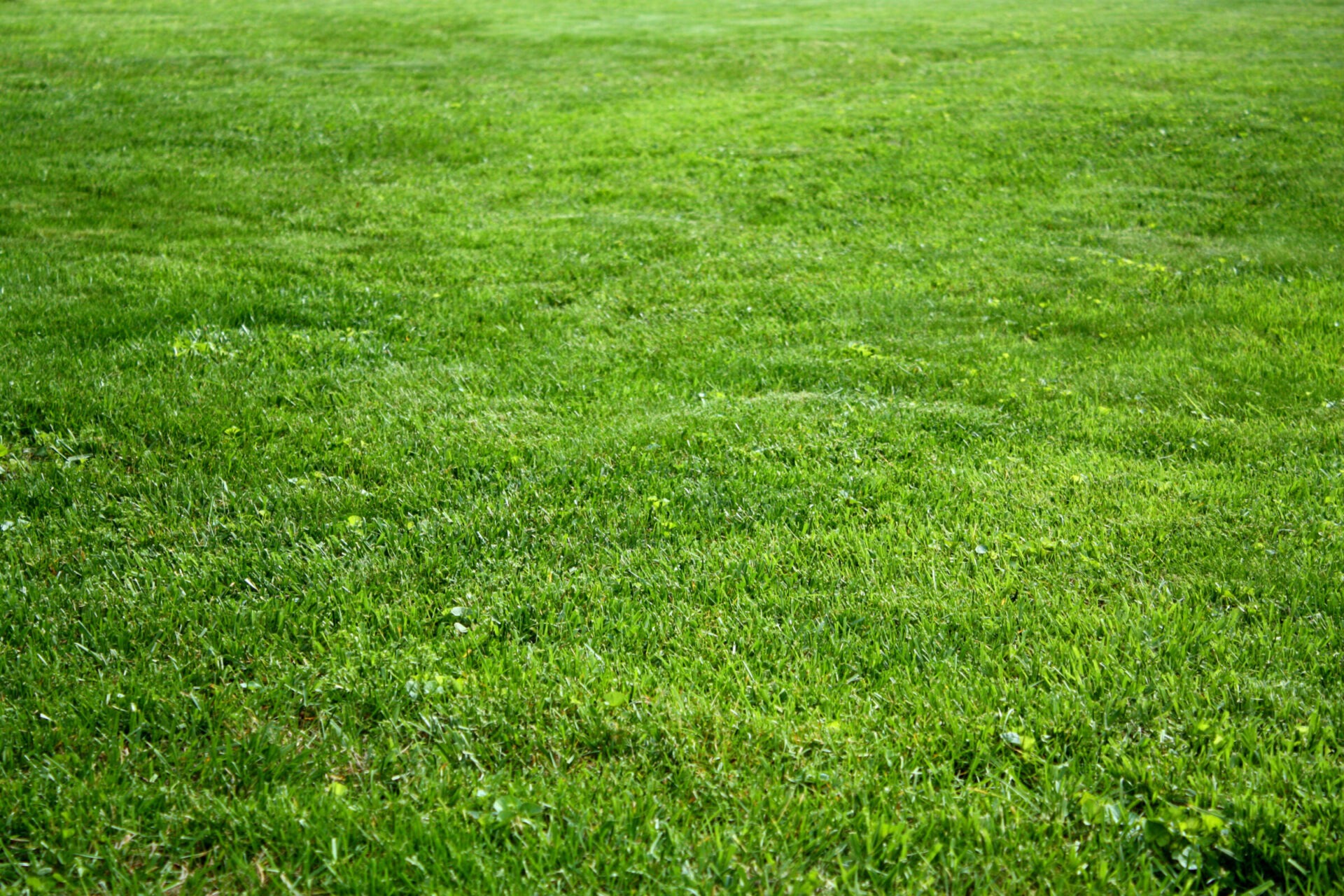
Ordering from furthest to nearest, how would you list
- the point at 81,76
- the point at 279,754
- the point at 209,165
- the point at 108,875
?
the point at 81,76
the point at 209,165
the point at 279,754
the point at 108,875

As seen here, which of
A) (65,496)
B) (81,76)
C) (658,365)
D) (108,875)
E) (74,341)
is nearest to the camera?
(108,875)

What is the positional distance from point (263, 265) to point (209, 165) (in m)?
4.10

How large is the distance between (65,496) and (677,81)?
1546 cm

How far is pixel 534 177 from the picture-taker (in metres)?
12.0

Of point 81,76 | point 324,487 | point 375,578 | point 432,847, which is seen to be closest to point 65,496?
point 324,487

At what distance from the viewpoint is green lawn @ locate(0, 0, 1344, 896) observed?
305 cm

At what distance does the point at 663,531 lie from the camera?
473 centimetres

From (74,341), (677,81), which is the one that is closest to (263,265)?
(74,341)

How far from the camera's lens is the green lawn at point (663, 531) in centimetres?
305

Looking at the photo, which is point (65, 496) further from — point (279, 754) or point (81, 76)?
point (81, 76)

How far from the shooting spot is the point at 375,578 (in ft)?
14.0

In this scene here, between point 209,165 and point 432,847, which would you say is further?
point 209,165

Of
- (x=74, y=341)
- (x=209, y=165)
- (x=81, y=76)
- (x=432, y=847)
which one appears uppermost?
(x=81, y=76)

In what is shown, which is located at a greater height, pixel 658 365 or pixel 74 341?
pixel 74 341
